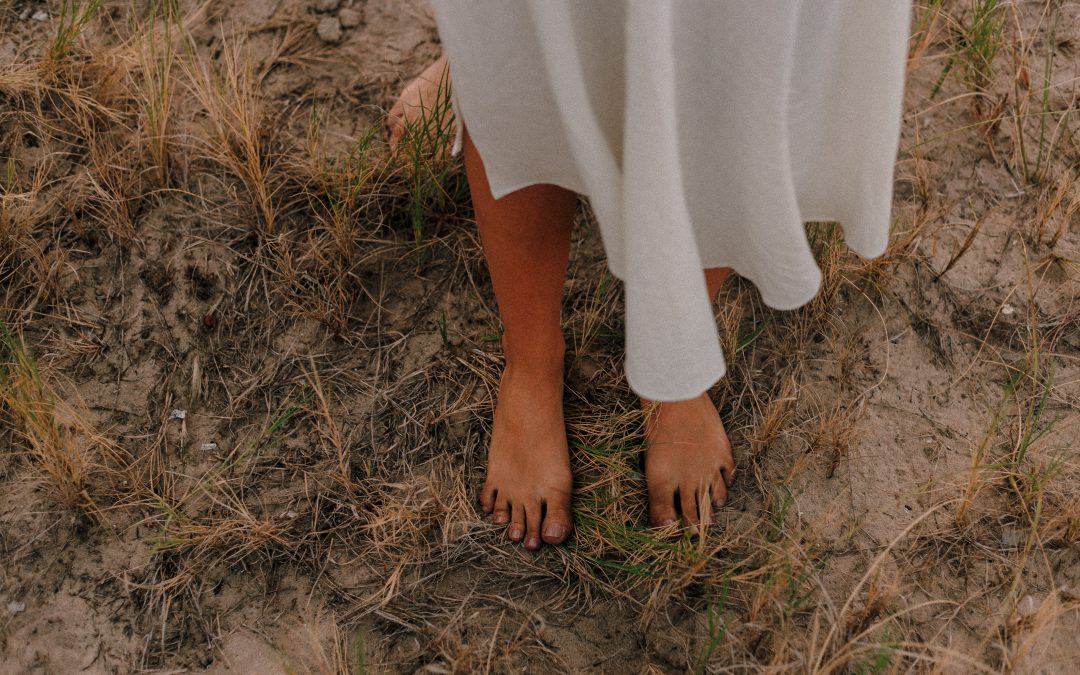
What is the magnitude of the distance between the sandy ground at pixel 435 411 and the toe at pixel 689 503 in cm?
4

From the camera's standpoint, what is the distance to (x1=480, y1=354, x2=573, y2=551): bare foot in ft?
5.02

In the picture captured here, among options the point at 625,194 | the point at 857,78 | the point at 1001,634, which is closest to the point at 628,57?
the point at 625,194

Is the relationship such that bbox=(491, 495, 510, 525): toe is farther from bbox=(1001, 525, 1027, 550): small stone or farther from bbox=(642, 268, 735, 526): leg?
bbox=(1001, 525, 1027, 550): small stone

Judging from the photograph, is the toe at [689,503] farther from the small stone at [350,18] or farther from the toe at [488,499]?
the small stone at [350,18]

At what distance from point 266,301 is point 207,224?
0.72ft

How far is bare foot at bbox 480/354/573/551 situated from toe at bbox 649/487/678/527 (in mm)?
148

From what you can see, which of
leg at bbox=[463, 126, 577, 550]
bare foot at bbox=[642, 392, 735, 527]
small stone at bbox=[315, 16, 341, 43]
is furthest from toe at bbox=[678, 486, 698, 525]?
small stone at bbox=[315, 16, 341, 43]

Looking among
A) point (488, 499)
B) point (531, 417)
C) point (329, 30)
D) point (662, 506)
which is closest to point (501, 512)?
point (488, 499)

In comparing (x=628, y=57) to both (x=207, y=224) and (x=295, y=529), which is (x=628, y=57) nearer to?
(x=295, y=529)

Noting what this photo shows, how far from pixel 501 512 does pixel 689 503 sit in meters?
0.33

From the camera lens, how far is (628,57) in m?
0.82

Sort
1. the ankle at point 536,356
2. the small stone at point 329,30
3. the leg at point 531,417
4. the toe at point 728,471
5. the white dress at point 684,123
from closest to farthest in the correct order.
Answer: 1. the white dress at point 684,123
2. the leg at point 531,417
3. the ankle at point 536,356
4. the toe at point 728,471
5. the small stone at point 329,30

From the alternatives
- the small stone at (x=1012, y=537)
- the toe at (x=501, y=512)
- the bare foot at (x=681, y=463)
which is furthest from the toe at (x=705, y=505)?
the small stone at (x=1012, y=537)

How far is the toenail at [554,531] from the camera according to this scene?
4.97 ft
